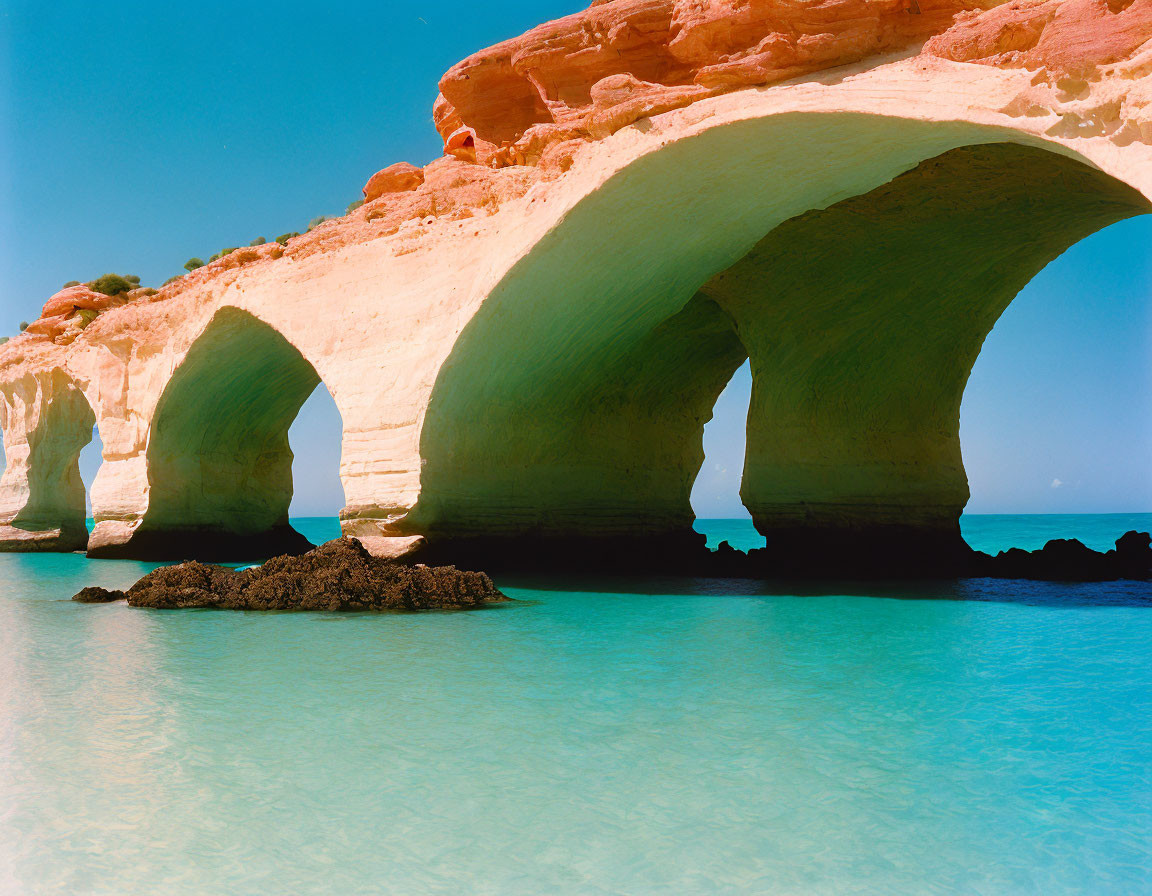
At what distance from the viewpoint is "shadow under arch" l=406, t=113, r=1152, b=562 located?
10.2 m

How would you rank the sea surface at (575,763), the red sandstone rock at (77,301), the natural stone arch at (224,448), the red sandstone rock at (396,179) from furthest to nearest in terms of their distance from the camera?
the red sandstone rock at (77,301) → the natural stone arch at (224,448) → the red sandstone rock at (396,179) → the sea surface at (575,763)

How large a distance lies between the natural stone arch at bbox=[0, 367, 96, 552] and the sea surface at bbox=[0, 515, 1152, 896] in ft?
48.9

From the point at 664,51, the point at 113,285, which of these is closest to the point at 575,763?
the point at 664,51

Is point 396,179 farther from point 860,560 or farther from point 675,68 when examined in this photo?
point 860,560

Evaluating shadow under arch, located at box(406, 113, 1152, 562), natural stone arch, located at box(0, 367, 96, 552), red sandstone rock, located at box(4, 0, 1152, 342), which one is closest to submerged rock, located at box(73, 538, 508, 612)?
shadow under arch, located at box(406, 113, 1152, 562)

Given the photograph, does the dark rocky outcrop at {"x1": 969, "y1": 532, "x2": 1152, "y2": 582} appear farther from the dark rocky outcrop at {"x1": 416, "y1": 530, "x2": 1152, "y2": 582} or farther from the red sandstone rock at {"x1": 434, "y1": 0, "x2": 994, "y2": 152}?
the red sandstone rock at {"x1": 434, "y1": 0, "x2": 994, "y2": 152}

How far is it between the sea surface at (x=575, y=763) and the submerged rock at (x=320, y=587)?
1.63 m

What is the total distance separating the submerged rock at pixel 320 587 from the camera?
344 inches

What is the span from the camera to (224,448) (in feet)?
58.1

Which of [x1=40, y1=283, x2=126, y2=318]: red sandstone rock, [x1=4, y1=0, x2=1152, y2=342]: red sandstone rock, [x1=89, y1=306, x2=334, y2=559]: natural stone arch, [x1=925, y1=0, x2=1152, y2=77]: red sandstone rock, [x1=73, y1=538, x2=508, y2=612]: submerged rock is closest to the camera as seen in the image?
[x1=925, y1=0, x2=1152, y2=77]: red sandstone rock

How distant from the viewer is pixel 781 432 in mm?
12836

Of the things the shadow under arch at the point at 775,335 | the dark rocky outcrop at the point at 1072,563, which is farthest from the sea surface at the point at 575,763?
the dark rocky outcrop at the point at 1072,563

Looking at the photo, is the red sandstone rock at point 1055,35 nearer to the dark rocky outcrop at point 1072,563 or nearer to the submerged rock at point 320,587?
the submerged rock at point 320,587

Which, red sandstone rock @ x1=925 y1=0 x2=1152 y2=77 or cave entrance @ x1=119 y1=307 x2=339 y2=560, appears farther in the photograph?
cave entrance @ x1=119 y1=307 x2=339 y2=560
